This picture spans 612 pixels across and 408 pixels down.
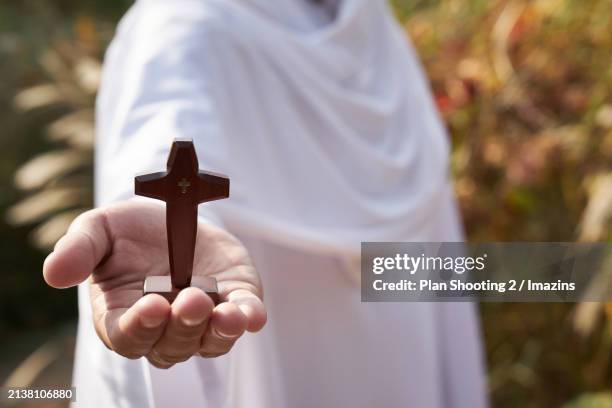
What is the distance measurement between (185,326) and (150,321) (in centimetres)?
3

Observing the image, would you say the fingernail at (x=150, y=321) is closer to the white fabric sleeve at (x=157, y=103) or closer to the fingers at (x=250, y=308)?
the fingers at (x=250, y=308)

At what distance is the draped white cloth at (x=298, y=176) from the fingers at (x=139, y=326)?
8.6 inches

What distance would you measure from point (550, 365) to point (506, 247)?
0.44 meters

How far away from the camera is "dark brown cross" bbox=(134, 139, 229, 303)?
0.66 metres

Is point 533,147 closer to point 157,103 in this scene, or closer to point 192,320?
point 157,103

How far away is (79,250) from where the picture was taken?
25.4 inches

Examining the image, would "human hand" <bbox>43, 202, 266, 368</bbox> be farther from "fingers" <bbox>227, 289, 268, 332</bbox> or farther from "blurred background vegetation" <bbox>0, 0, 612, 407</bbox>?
"blurred background vegetation" <bbox>0, 0, 612, 407</bbox>

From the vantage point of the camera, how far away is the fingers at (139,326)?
60cm

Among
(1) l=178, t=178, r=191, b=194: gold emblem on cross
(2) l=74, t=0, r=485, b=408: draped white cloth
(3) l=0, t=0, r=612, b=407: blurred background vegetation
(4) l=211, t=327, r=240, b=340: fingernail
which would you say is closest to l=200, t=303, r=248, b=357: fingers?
(4) l=211, t=327, r=240, b=340: fingernail

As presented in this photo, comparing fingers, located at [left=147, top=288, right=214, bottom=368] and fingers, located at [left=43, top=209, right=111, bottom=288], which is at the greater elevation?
fingers, located at [left=43, top=209, right=111, bottom=288]

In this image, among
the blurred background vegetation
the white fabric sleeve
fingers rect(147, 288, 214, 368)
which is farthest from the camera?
the blurred background vegetation

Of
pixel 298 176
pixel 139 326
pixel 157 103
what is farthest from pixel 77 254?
pixel 298 176

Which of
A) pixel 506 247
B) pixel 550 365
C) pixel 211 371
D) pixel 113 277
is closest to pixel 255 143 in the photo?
pixel 211 371

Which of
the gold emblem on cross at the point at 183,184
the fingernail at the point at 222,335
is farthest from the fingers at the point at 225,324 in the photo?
the gold emblem on cross at the point at 183,184
